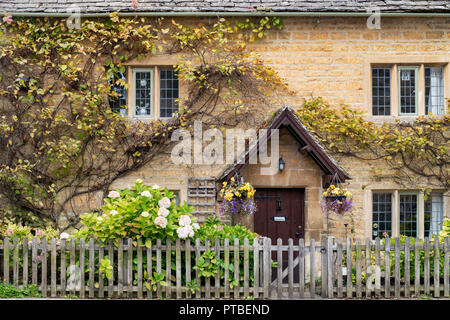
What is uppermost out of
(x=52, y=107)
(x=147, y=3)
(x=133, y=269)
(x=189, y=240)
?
(x=147, y=3)

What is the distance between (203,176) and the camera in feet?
33.7

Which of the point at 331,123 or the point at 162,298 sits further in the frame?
the point at 331,123

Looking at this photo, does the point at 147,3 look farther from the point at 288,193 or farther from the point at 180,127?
the point at 288,193

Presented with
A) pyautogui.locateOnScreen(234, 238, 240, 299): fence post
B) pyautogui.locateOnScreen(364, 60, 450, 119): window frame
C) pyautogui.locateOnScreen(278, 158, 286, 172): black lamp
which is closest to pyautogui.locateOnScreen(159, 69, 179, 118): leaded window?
pyautogui.locateOnScreen(278, 158, 286, 172): black lamp

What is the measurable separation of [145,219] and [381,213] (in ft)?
18.7

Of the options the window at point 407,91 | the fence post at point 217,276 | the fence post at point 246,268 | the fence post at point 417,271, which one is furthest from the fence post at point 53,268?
the window at point 407,91

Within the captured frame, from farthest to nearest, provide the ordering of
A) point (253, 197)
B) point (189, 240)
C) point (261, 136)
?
point (253, 197) < point (261, 136) < point (189, 240)

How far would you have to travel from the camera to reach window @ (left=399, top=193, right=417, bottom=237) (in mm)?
10492

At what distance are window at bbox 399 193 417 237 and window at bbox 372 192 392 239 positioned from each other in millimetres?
282

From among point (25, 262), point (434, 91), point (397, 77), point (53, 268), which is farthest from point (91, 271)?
point (434, 91)

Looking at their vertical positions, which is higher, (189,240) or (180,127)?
(180,127)

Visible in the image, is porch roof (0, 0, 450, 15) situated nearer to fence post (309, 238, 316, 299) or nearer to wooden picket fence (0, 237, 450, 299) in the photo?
wooden picket fence (0, 237, 450, 299)

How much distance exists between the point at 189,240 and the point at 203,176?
2.50 meters

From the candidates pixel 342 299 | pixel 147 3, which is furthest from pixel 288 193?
pixel 147 3
